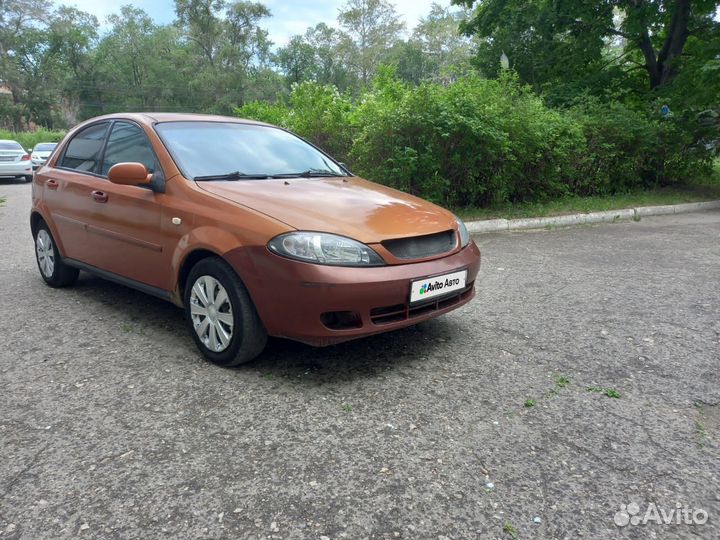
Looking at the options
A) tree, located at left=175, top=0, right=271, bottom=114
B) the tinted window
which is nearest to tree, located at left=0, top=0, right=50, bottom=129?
tree, located at left=175, top=0, right=271, bottom=114

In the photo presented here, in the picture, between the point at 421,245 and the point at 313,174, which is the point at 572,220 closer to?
the point at 313,174

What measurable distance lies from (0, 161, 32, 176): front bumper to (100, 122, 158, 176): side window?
18.3m

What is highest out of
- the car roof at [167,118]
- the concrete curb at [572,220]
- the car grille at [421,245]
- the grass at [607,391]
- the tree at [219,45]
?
the tree at [219,45]

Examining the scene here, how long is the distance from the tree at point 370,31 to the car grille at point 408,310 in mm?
64240

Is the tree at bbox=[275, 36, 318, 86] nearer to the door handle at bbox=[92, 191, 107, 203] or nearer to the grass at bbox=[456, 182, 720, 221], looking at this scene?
the grass at bbox=[456, 182, 720, 221]

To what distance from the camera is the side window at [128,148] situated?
12.8 feet

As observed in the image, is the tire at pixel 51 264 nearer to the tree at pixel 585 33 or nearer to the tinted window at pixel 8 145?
the tree at pixel 585 33

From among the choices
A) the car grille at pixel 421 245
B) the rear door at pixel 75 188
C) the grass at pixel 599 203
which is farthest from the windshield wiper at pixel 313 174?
the grass at pixel 599 203

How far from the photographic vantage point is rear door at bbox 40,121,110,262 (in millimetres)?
4406

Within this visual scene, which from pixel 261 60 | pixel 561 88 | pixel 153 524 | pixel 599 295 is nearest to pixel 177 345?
pixel 153 524

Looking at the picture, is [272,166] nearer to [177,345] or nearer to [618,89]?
[177,345]

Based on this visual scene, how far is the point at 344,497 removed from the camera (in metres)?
2.15

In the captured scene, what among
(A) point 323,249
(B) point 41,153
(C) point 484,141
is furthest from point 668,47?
(B) point 41,153

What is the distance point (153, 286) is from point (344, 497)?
2.27m
